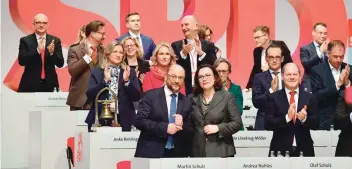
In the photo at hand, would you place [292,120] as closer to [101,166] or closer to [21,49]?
[101,166]

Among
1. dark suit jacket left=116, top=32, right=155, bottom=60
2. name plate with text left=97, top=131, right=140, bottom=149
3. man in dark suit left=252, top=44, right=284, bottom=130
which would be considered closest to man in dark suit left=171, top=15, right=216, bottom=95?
dark suit jacket left=116, top=32, right=155, bottom=60

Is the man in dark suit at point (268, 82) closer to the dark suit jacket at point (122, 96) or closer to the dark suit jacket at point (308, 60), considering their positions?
the dark suit jacket at point (122, 96)

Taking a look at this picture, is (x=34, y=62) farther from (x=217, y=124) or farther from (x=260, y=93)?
(x=217, y=124)

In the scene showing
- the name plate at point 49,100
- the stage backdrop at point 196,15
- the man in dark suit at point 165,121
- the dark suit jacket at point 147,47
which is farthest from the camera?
the stage backdrop at point 196,15

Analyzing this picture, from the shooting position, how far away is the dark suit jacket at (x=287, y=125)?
10.4 m

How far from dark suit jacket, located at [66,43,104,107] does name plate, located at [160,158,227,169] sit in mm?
2957

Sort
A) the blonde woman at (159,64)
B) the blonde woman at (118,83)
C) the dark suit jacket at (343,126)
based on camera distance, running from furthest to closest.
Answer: the blonde woman at (118,83), the blonde woman at (159,64), the dark suit jacket at (343,126)

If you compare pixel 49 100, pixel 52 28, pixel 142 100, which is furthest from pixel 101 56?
pixel 52 28

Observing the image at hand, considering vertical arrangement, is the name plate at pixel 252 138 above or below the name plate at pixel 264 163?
above

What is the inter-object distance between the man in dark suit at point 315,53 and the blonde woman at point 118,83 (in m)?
2.75

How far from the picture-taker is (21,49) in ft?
44.4

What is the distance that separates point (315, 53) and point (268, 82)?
68.8 inches

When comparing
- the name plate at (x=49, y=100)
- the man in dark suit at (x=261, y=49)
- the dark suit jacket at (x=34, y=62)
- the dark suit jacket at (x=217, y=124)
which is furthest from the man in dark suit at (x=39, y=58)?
the dark suit jacket at (x=217, y=124)

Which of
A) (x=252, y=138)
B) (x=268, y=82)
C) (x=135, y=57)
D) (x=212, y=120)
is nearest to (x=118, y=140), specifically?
(x=212, y=120)
